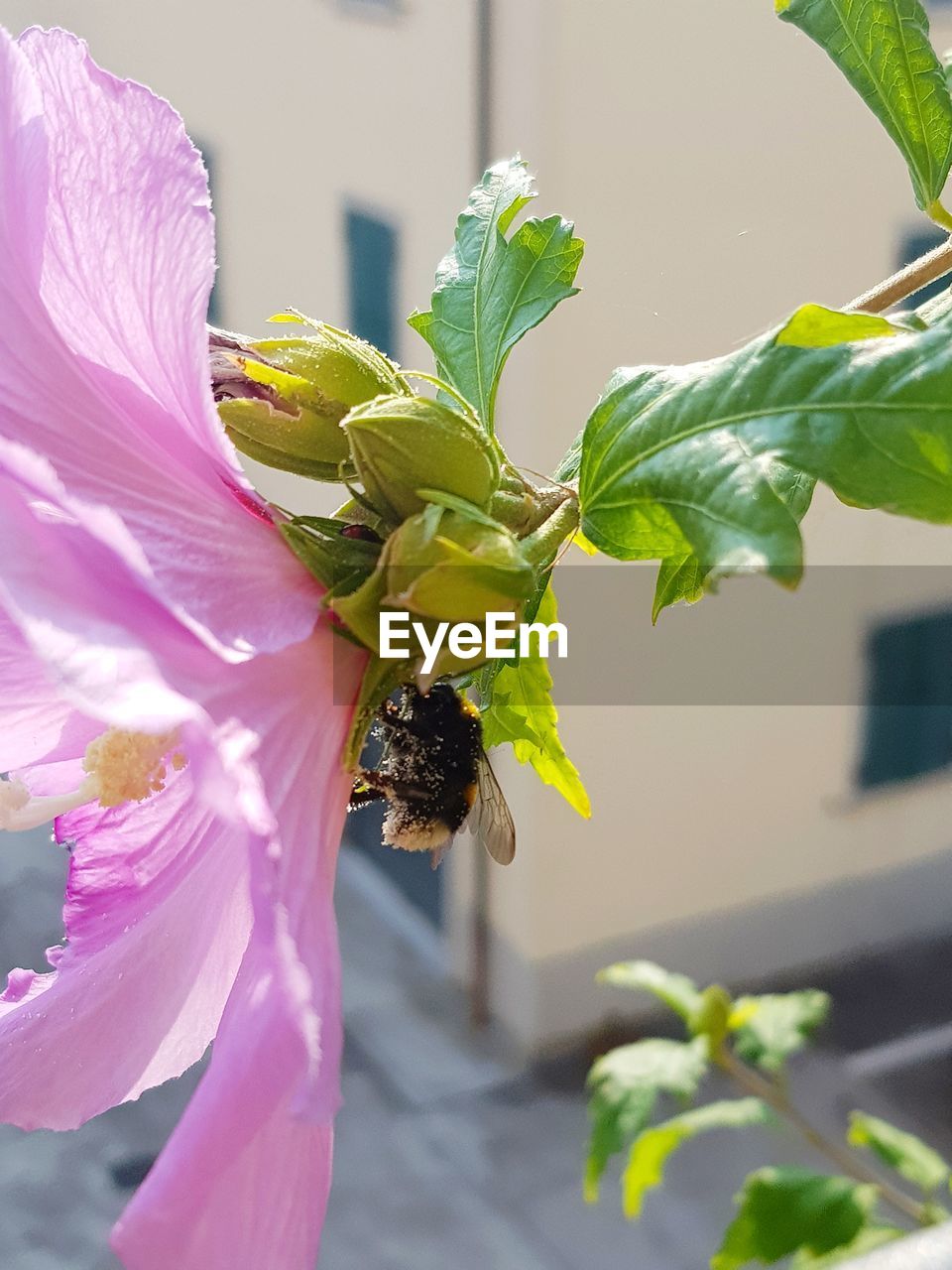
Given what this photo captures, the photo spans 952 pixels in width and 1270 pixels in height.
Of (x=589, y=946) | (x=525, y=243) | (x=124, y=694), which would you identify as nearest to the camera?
(x=124, y=694)

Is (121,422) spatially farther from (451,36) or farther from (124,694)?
(451,36)

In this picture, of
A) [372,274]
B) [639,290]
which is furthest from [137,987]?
[372,274]

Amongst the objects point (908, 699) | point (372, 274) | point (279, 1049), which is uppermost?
point (279, 1049)

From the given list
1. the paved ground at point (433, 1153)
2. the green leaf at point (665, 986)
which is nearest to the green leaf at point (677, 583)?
the green leaf at point (665, 986)

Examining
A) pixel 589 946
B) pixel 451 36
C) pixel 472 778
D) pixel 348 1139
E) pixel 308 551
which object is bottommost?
pixel 348 1139

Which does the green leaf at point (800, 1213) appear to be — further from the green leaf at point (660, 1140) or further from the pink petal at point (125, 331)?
the pink petal at point (125, 331)

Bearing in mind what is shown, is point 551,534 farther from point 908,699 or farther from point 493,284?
point 908,699

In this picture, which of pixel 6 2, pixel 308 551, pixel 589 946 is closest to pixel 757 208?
pixel 6 2
